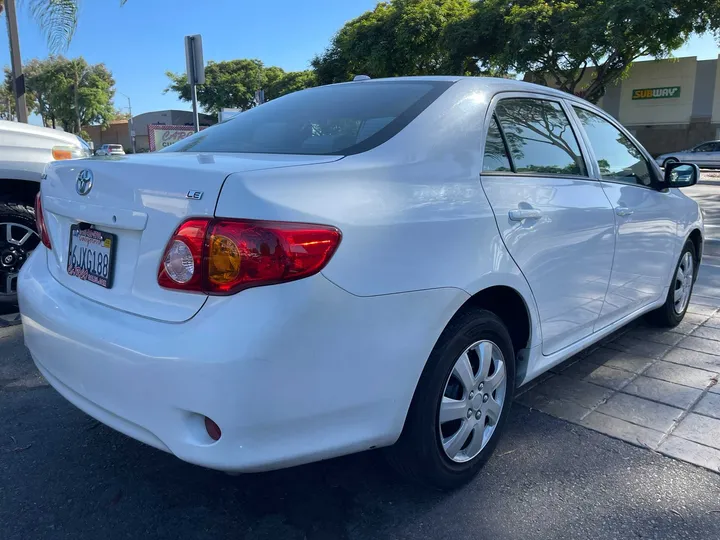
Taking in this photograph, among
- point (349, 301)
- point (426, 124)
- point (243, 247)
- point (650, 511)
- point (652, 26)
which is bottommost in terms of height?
point (650, 511)

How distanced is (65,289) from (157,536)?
0.97m

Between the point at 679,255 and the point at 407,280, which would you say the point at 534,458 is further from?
the point at 679,255

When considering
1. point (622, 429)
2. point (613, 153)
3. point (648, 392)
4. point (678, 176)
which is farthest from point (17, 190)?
point (678, 176)

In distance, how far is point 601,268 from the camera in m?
3.10

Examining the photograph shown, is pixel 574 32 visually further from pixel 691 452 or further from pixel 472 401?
pixel 472 401

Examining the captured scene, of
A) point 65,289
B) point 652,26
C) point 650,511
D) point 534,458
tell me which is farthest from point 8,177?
point 652,26

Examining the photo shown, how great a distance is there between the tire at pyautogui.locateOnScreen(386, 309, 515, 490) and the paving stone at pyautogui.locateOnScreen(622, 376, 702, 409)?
125cm

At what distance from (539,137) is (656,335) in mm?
2367

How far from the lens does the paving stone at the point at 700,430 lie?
286cm

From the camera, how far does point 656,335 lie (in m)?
4.47

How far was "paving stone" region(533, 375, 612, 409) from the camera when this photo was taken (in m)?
3.31

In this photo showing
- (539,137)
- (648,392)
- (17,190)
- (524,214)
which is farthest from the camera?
(17,190)

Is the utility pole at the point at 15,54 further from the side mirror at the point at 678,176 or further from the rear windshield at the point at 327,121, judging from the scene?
the side mirror at the point at 678,176

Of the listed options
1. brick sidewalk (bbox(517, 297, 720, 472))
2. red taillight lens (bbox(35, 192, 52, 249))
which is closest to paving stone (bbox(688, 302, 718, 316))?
brick sidewalk (bbox(517, 297, 720, 472))
